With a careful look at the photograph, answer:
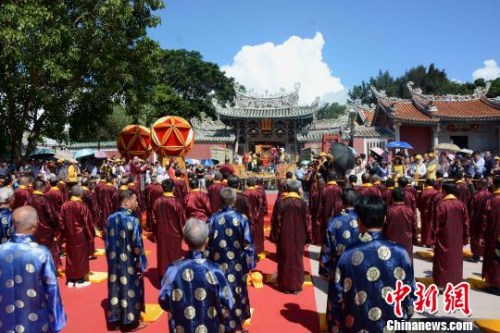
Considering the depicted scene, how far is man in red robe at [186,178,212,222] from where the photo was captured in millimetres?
6840

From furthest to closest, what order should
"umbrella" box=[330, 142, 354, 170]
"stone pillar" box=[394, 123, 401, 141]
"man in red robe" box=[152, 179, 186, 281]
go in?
1. "stone pillar" box=[394, 123, 401, 141]
2. "umbrella" box=[330, 142, 354, 170]
3. "man in red robe" box=[152, 179, 186, 281]

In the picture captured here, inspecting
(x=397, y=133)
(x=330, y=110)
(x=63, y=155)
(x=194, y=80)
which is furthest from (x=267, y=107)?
(x=330, y=110)

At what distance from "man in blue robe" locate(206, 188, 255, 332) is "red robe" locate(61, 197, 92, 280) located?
2841 millimetres

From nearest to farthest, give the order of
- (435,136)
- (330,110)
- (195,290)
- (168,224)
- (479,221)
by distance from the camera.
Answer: (195,290), (168,224), (479,221), (435,136), (330,110)

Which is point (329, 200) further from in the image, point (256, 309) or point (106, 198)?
point (106, 198)

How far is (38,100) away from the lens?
13.3m

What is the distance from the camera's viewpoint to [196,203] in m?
6.86

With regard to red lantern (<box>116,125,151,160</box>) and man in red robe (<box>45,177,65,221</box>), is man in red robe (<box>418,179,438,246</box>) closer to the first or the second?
man in red robe (<box>45,177,65,221</box>)

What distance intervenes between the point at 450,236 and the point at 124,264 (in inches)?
186

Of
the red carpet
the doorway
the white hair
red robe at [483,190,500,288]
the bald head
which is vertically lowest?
the red carpet

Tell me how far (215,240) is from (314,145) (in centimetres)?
2315

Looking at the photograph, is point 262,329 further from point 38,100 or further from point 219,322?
point 38,100

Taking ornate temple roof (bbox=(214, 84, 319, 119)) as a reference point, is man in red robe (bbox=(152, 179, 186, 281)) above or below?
below

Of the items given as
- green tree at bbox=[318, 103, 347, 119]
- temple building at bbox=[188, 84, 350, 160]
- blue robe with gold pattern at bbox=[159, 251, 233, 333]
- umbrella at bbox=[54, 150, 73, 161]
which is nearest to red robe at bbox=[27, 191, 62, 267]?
blue robe with gold pattern at bbox=[159, 251, 233, 333]
